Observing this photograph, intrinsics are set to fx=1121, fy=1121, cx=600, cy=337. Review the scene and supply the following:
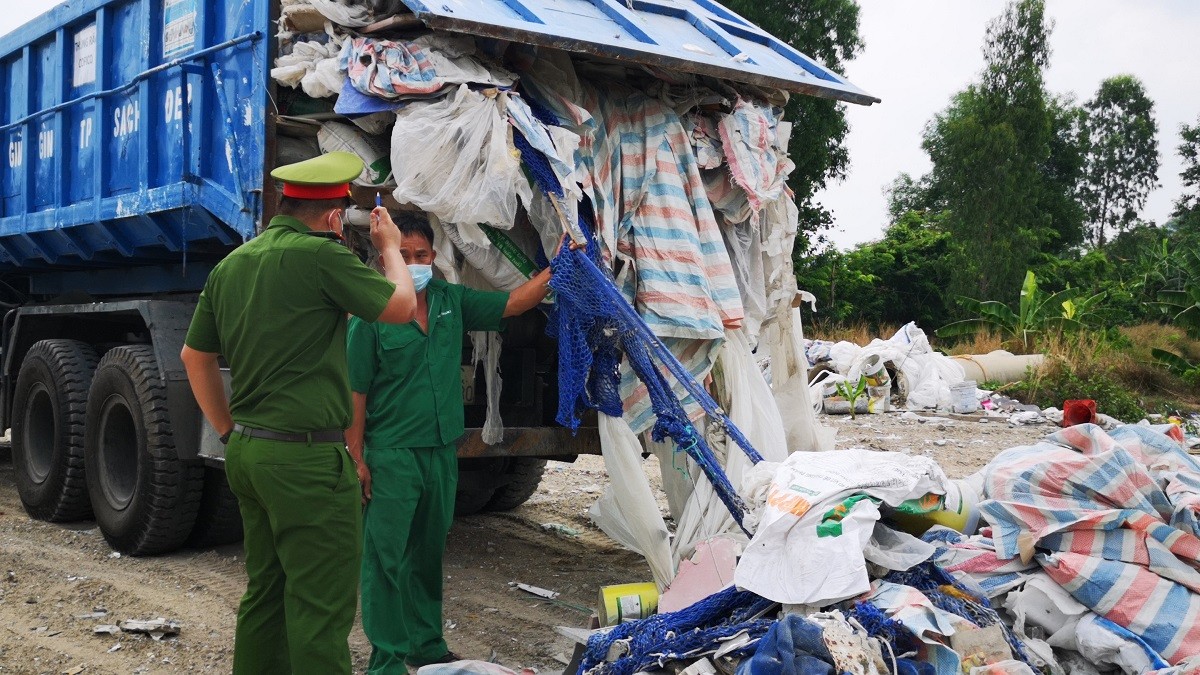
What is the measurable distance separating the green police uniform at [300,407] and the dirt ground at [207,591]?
93 cm

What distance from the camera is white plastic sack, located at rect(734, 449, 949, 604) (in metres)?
3.13

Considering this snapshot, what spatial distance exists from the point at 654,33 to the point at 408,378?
1.60 m

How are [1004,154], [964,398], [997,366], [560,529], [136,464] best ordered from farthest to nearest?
[1004,154] < [997,366] < [964,398] < [560,529] < [136,464]

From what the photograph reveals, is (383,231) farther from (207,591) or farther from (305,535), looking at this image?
(207,591)

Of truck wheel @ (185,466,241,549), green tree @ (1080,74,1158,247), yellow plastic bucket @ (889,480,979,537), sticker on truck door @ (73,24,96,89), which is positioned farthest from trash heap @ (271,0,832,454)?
green tree @ (1080,74,1158,247)

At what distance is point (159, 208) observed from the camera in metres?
5.06

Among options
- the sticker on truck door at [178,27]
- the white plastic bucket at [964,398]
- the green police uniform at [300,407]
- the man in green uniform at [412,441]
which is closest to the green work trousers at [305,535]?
the green police uniform at [300,407]

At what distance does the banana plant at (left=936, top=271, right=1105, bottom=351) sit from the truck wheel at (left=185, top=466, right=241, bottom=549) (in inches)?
500

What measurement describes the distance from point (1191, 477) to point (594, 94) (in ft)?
8.09

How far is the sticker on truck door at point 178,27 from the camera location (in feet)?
16.0

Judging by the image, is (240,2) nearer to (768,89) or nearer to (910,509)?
(768,89)

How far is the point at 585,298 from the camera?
3783 mm

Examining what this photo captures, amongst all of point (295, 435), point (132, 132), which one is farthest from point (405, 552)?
point (132, 132)

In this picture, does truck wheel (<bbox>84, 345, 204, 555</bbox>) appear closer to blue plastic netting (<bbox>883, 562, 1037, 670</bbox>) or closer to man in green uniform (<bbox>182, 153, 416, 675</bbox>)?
man in green uniform (<bbox>182, 153, 416, 675</bbox>)
